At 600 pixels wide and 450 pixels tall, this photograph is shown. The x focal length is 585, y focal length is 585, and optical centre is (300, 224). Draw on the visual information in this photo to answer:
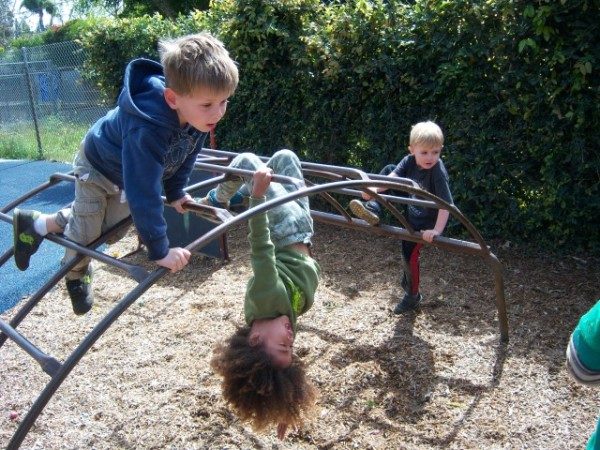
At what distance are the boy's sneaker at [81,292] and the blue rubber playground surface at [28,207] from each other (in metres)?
1.79

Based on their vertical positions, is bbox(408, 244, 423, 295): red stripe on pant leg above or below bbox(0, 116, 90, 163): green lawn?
above

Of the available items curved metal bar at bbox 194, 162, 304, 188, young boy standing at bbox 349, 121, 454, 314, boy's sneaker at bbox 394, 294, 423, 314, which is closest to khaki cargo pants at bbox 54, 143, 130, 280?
curved metal bar at bbox 194, 162, 304, 188

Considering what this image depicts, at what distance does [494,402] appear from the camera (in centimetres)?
300

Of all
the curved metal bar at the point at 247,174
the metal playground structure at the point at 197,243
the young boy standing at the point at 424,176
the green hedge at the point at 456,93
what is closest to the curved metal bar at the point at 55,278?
the metal playground structure at the point at 197,243

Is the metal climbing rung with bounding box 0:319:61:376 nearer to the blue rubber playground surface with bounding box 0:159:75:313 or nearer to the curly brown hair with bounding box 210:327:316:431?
the curly brown hair with bounding box 210:327:316:431

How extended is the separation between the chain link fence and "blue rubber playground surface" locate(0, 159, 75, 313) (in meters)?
0.45

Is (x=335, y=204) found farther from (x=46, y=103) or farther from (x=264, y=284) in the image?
(x=46, y=103)

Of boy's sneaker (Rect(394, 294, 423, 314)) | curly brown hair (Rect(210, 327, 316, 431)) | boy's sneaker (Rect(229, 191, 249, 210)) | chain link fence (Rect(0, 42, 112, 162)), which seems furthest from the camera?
chain link fence (Rect(0, 42, 112, 162))

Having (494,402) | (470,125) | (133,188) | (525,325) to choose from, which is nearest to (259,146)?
(470,125)

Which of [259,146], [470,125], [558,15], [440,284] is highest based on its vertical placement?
[558,15]

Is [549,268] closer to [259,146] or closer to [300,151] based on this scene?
[300,151]

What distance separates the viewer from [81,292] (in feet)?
9.40

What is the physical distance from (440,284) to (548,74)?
5.53 ft

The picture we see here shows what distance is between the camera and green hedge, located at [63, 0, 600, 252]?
4.04 m
